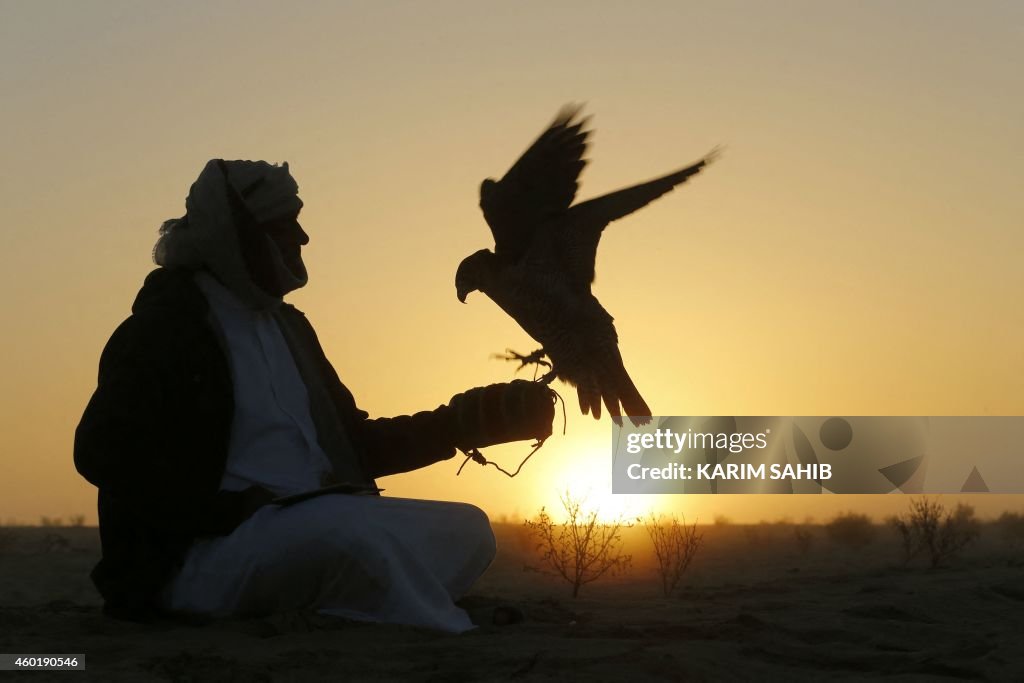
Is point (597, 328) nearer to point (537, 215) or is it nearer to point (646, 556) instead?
point (537, 215)

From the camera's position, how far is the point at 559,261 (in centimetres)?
626

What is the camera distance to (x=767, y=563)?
13.5 meters

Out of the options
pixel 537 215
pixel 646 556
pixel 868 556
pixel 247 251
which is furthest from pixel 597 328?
pixel 868 556

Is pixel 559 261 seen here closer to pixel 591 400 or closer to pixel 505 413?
pixel 591 400

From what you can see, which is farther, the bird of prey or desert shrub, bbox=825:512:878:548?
desert shrub, bbox=825:512:878:548

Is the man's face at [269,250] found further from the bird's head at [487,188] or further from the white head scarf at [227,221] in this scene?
the bird's head at [487,188]

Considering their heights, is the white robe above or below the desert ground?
above

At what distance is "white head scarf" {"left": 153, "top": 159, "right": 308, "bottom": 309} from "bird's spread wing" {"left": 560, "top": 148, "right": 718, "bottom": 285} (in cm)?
241

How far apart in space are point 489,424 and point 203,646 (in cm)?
146

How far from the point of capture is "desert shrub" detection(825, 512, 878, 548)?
17.5 m

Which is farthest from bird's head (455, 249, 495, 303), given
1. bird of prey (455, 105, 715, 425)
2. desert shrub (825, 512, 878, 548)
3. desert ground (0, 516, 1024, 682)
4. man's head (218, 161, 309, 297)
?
desert shrub (825, 512, 878, 548)

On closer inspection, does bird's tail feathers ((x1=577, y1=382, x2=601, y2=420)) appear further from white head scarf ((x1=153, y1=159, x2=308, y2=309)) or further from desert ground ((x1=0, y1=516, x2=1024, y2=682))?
A: white head scarf ((x1=153, y1=159, x2=308, y2=309))

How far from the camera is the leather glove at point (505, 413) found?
13.5 feet

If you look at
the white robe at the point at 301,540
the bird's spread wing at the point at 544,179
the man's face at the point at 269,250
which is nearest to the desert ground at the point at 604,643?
the white robe at the point at 301,540
